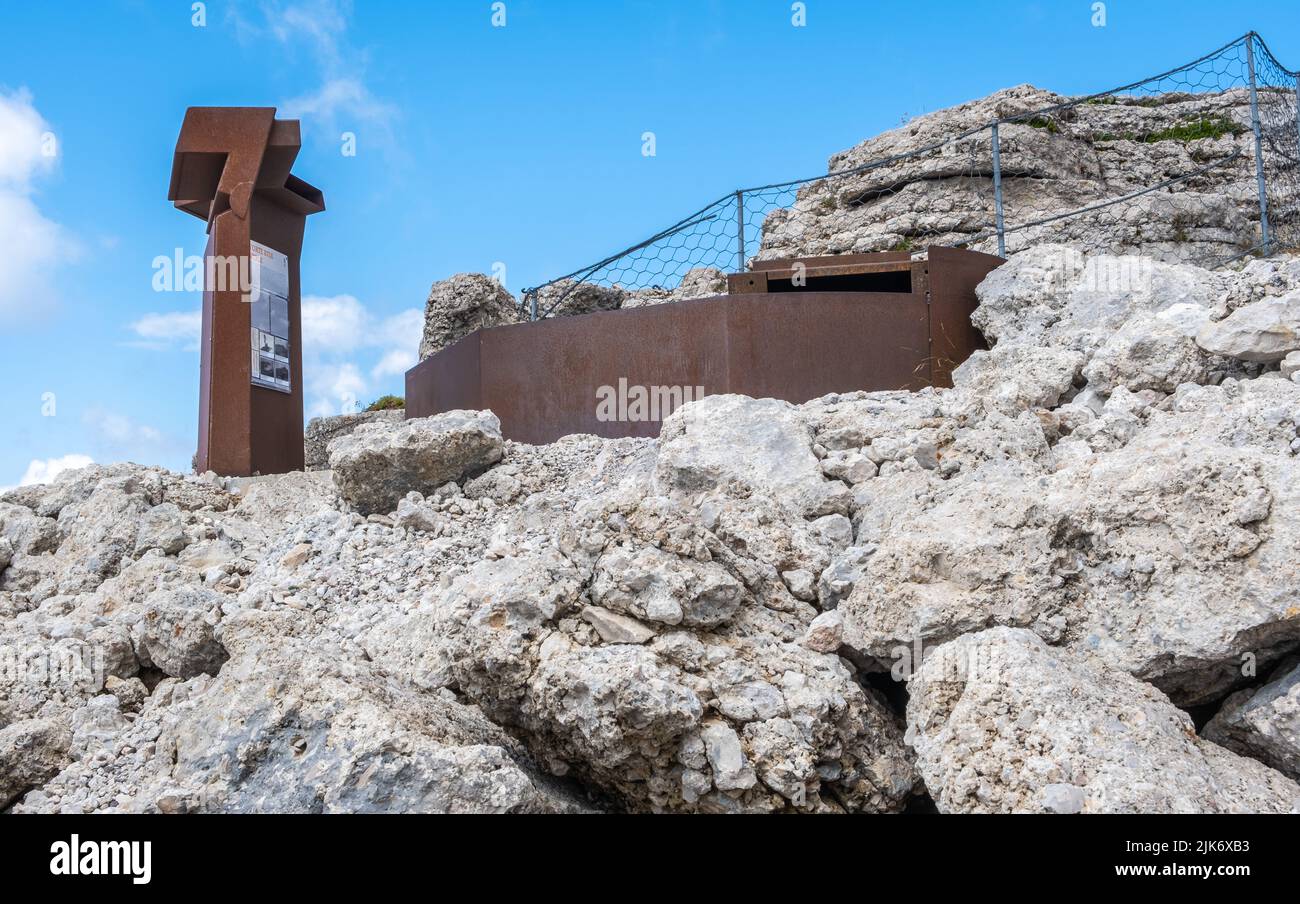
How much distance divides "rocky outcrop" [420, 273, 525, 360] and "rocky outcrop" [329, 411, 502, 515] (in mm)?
5997

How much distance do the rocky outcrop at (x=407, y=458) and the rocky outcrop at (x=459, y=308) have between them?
5997mm

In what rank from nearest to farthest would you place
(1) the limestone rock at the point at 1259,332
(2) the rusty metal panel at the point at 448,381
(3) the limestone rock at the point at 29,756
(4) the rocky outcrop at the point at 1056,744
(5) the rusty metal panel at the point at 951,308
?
1. (4) the rocky outcrop at the point at 1056,744
2. (3) the limestone rock at the point at 29,756
3. (1) the limestone rock at the point at 1259,332
4. (5) the rusty metal panel at the point at 951,308
5. (2) the rusty metal panel at the point at 448,381

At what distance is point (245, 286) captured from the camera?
1038cm

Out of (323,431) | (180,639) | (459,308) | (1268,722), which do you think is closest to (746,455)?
(1268,722)

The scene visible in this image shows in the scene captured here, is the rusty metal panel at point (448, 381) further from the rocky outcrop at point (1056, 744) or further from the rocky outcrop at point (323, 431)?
the rocky outcrop at point (1056, 744)

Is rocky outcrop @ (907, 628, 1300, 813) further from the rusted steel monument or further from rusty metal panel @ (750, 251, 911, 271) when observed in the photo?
the rusted steel monument

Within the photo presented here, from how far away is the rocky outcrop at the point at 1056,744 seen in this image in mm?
3436

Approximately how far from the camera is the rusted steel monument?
10.2 metres

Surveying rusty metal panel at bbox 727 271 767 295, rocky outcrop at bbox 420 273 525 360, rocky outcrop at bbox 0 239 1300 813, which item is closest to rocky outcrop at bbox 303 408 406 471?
rocky outcrop at bbox 420 273 525 360

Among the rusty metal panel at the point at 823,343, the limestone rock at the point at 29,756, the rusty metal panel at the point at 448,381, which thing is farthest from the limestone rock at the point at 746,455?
the limestone rock at the point at 29,756

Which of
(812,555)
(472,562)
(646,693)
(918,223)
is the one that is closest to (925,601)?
(812,555)

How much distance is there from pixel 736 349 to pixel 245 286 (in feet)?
17.4
